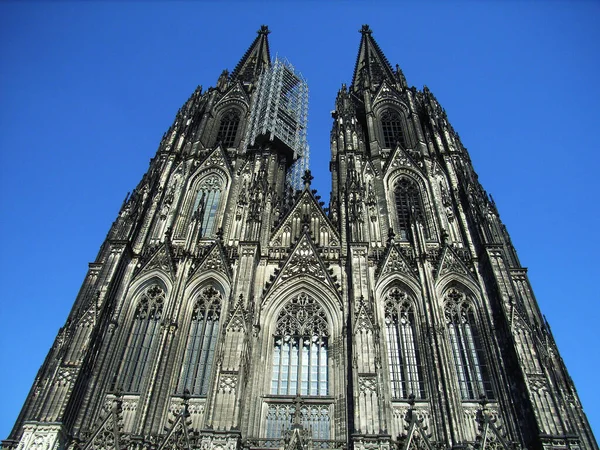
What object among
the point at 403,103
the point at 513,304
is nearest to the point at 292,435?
the point at 513,304

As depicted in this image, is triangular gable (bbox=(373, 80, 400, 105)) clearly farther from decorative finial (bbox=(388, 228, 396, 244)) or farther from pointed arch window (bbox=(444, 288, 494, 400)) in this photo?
pointed arch window (bbox=(444, 288, 494, 400))

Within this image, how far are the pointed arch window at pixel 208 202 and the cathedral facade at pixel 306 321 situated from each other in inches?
4.0

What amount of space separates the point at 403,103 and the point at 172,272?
19511 millimetres

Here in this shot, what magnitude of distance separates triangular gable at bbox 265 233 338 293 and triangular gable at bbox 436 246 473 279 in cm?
479

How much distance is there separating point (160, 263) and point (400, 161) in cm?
1433

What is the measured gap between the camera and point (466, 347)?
20047 mm

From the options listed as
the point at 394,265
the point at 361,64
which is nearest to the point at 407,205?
the point at 394,265

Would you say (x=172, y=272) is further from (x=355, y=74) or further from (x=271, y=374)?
(x=355, y=74)

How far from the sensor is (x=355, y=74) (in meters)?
42.6

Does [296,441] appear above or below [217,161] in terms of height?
below

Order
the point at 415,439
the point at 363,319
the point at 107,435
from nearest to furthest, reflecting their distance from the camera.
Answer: the point at 415,439 < the point at 107,435 < the point at 363,319

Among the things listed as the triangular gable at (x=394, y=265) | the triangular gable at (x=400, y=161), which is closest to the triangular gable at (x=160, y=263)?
the triangular gable at (x=394, y=265)

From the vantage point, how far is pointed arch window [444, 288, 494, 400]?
61.8 ft

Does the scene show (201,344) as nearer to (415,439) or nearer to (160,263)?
(160,263)
